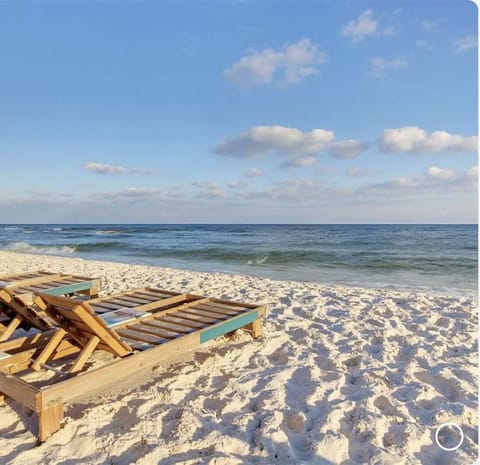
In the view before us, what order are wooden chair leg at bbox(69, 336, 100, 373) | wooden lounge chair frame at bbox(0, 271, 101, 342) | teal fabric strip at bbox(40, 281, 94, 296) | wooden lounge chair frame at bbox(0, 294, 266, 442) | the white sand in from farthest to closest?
teal fabric strip at bbox(40, 281, 94, 296)
wooden lounge chair frame at bbox(0, 271, 101, 342)
wooden chair leg at bbox(69, 336, 100, 373)
wooden lounge chair frame at bbox(0, 294, 266, 442)
the white sand

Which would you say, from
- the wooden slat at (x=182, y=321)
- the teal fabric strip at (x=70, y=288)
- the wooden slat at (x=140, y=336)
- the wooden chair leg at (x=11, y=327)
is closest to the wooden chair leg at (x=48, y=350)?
the wooden slat at (x=140, y=336)

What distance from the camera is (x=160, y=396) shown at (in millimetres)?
3094

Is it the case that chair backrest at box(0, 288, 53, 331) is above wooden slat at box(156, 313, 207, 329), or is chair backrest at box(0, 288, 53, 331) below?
above

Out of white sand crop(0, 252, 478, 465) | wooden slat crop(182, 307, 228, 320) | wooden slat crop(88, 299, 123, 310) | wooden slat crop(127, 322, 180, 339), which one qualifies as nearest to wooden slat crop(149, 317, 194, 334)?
wooden slat crop(127, 322, 180, 339)

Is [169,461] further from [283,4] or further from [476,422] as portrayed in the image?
[283,4]

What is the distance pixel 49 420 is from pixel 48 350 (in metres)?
0.76

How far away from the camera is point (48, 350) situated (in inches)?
123

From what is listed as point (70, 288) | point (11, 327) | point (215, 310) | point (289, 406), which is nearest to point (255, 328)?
point (215, 310)

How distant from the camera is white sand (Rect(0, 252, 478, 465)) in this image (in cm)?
236

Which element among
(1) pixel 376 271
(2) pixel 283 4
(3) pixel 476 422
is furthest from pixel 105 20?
(1) pixel 376 271

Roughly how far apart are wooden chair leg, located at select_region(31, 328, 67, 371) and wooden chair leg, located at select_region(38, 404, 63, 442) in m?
0.65

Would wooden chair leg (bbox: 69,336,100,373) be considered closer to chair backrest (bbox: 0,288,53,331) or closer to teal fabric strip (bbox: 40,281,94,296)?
chair backrest (bbox: 0,288,53,331)

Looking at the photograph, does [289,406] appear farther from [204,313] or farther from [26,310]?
[26,310]

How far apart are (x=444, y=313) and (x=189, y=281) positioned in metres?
5.75
